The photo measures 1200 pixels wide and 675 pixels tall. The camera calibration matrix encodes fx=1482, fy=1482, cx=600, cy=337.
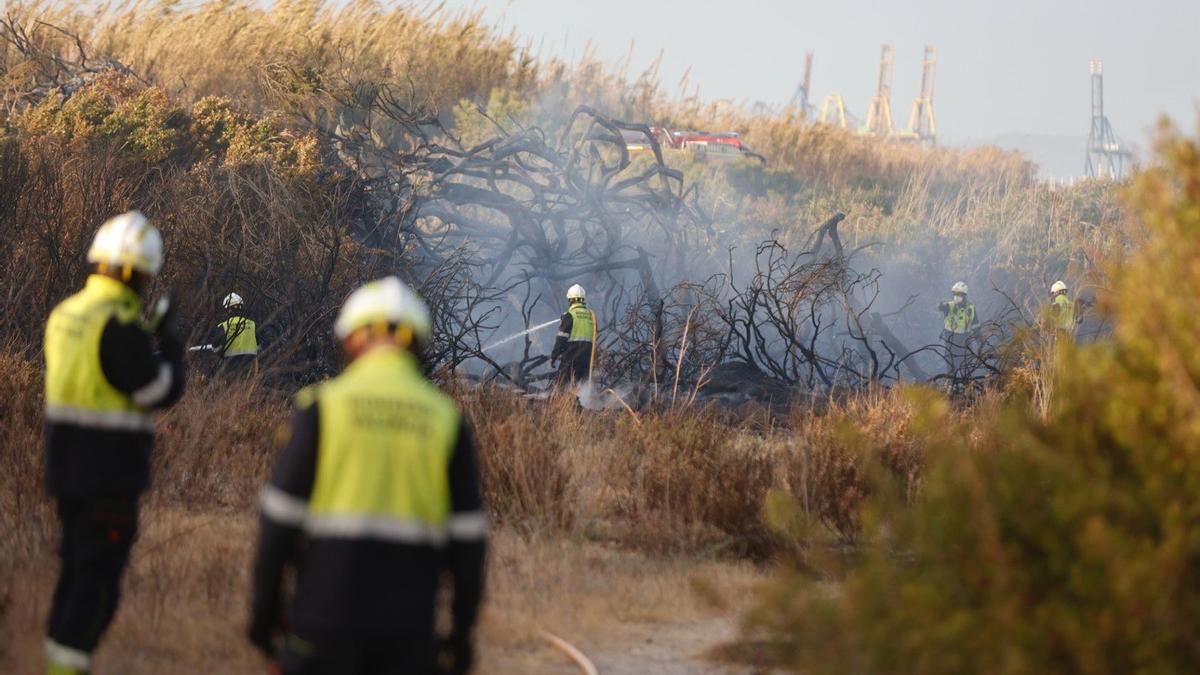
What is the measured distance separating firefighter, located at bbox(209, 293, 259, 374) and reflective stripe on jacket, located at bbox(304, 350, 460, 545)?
9.98m

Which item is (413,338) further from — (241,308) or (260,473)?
(241,308)

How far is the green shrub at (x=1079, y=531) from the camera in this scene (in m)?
3.59

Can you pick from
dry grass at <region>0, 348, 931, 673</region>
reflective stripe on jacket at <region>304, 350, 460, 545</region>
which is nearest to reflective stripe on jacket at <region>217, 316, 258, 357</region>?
dry grass at <region>0, 348, 931, 673</region>

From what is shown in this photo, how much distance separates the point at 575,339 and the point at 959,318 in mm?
7052

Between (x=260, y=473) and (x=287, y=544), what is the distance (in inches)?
256

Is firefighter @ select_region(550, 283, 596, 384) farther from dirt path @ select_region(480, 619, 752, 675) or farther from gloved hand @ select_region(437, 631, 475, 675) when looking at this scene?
gloved hand @ select_region(437, 631, 475, 675)

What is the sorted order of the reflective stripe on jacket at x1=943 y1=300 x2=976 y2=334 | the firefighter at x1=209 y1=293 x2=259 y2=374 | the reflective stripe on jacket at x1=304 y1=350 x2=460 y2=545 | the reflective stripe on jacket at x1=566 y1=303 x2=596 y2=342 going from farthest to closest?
the reflective stripe on jacket at x1=943 y1=300 x2=976 y2=334 < the reflective stripe on jacket at x1=566 y1=303 x2=596 y2=342 < the firefighter at x1=209 y1=293 x2=259 y2=374 < the reflective stripe on jacket at x1=304 y1=350 x2=460 y2=545

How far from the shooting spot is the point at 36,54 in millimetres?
22000

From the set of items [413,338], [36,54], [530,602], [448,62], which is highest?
[448,62]

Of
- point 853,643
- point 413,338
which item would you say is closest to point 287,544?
point 413,338

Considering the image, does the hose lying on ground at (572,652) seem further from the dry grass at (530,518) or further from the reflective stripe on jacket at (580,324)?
the reflective stripe on jacket at (580,324)

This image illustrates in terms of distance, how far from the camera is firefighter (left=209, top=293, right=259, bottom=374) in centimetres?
1331

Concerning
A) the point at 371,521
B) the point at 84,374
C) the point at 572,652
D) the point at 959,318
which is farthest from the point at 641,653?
the point at 959,318

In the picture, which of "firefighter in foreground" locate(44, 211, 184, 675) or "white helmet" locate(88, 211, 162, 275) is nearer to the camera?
"firefighter in foreground" locate(44, 211, 184, 675)
